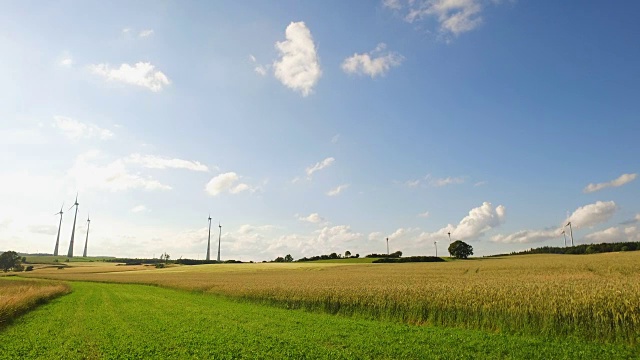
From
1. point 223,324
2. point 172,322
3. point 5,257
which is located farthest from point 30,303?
point 5,257

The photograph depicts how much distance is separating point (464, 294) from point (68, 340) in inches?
804

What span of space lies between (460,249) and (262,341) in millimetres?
140448

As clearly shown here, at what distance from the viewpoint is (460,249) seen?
144 metres

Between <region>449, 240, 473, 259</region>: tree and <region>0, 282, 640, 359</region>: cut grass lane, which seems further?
<region>449, 240, 473, 259</region>: tree

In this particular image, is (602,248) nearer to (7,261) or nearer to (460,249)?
(460,249)

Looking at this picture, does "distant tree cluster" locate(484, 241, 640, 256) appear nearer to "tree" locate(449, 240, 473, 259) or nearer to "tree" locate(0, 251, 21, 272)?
"tree" locate(449, 240, 473, 259)

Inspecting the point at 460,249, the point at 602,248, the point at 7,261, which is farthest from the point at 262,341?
the point at 7,261

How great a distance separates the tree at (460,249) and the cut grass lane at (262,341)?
434 ft

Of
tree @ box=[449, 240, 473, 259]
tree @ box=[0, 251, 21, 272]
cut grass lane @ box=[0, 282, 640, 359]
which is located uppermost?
tree @ box=[449, 240, 473, 259]

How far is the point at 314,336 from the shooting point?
690 inches

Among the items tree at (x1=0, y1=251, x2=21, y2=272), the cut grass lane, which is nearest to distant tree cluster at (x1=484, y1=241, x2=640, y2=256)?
the cut grass lane

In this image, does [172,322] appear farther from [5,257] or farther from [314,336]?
[5,257]

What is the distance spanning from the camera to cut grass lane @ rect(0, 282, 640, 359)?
1413 cm

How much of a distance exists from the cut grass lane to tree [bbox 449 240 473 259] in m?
132
